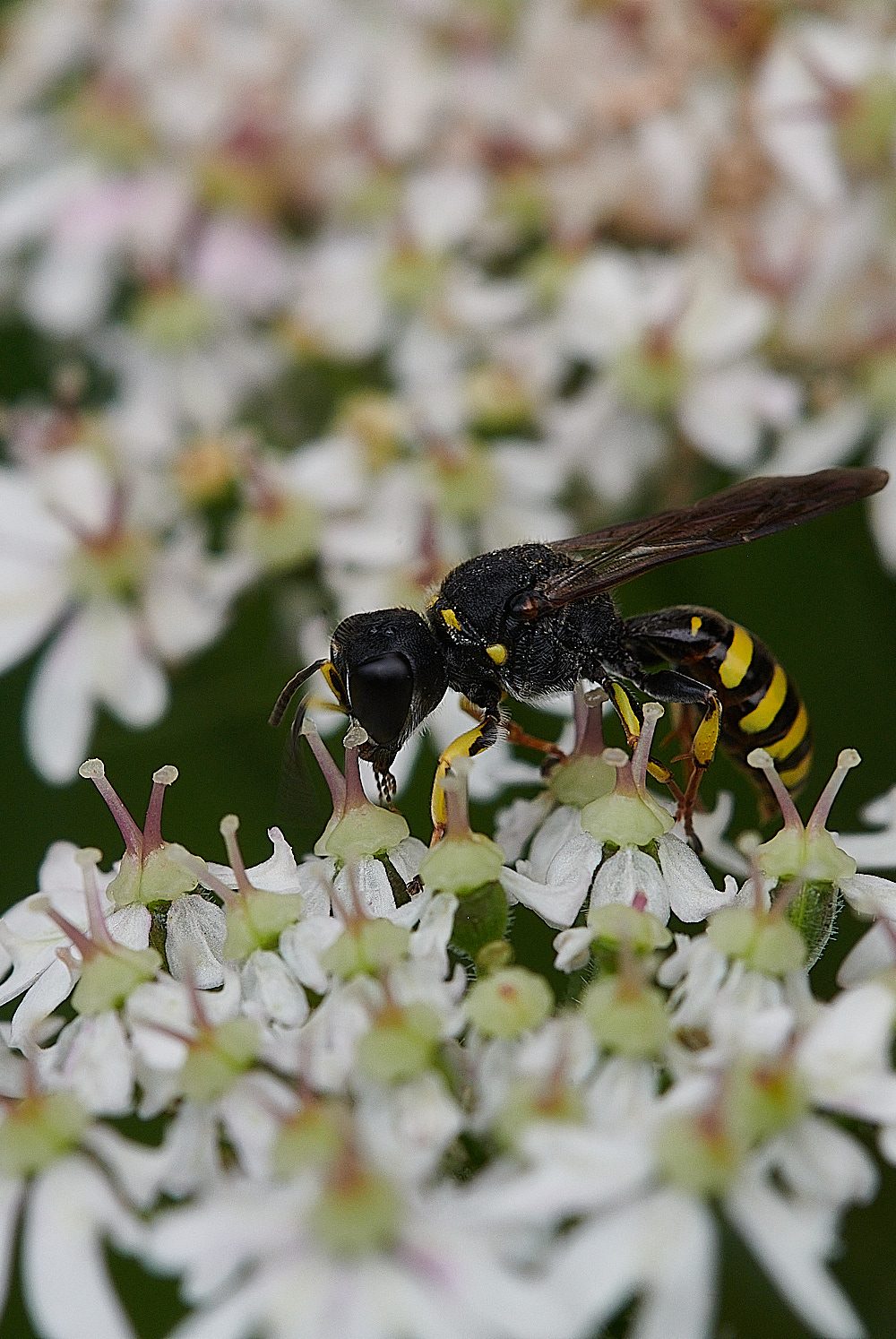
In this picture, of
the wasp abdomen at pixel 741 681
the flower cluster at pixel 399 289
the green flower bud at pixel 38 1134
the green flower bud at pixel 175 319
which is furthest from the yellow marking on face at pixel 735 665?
the green flower bud at pixel 175 319

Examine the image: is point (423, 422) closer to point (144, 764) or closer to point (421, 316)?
point (421, 316)

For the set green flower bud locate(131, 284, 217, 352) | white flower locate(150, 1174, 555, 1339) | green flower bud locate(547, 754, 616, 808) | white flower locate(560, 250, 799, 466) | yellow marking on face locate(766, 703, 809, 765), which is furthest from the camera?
green flower bud locate(131, 284, 217, 352)

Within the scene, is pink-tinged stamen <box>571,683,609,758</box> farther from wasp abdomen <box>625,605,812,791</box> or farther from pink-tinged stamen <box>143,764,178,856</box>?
pink-tinged stamen <box>143,764,178,856</box>

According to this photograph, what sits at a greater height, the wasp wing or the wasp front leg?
the wasp wing

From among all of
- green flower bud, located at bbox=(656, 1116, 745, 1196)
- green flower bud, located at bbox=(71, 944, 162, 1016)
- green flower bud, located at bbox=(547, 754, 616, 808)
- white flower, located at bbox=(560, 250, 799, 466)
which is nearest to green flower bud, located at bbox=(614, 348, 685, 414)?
white flower, located at bbox=(560, 250, 799, 466)

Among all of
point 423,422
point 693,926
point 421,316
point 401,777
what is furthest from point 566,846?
point 421,316

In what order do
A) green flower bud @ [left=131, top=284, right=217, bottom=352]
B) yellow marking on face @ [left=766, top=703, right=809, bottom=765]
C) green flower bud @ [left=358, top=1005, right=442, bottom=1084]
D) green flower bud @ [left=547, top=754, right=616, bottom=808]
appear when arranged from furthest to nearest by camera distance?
green flower bud @ [left=131, top=284, right=217, bottom=352] → yellow marking on face @ [left=766, top=703, right=809, bottom=765] → green flower bud @ [left=547, top=754, right=616, bottom=808] → green flower bud @ [left=358, top=1005, right=442, bottom=1084]

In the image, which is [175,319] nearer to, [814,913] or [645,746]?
[645,746]
